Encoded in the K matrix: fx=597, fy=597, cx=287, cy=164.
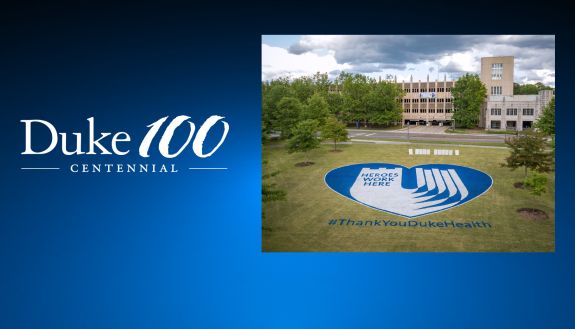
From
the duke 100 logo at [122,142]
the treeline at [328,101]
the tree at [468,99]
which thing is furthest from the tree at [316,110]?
the tree at [468,99]

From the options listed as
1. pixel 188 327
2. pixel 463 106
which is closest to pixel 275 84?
pixel 463 106

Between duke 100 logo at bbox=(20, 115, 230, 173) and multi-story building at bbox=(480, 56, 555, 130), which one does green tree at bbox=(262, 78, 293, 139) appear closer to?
duke 100 logo at bbox=(20, 115, 230, 173)

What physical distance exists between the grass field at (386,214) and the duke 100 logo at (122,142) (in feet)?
2.29

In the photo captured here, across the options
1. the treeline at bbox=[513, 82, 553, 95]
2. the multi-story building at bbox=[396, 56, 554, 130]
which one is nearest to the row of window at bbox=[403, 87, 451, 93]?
the multi-story building at bbox=[396, 56, 554, 130]

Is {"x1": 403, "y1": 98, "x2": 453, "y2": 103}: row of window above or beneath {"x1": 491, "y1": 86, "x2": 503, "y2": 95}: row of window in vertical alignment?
beneath

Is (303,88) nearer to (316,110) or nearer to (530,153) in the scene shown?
(316,110)

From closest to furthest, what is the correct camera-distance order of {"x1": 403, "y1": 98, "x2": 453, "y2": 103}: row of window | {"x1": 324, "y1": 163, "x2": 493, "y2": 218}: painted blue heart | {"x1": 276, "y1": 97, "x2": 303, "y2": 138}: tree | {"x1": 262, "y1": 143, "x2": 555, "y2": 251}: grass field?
{"x1": 262, "y1": 143, "x2": 555, "y2": 251}: grass field < {"x1": 324, "y1": 163, "x2": 493, "y2": 218}: painted blue heart < {"x1": 276, "y1": 97, "x2": 303, "y2": 138}: tree < {"x1": 403, "y1": 98, "x2": 453, "y2": 103}: row of window

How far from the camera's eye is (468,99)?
6723 millimetres

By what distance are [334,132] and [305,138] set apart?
0.33 metres

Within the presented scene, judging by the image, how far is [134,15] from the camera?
20.3 ft

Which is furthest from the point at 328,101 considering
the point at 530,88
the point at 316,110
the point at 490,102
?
the point at 530,88

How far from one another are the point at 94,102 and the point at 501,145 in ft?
14.5

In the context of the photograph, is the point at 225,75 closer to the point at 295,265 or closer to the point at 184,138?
the point at 184,138

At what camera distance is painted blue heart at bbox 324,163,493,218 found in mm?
6453
